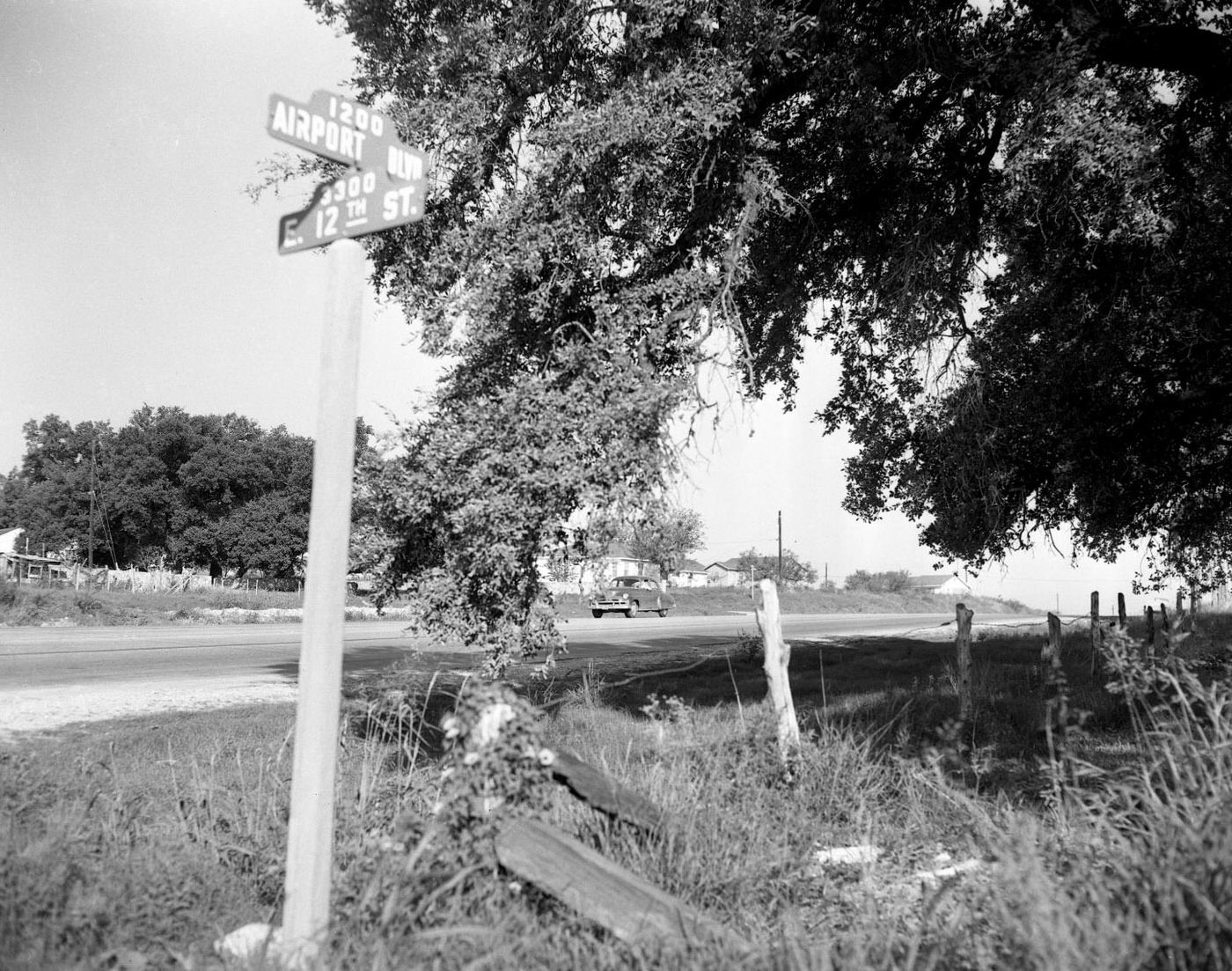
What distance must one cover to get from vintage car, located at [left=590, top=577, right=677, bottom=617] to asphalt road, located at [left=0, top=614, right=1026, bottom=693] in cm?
1316

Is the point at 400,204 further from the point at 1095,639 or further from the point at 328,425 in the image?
the point at 1095,639

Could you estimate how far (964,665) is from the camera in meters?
9.77

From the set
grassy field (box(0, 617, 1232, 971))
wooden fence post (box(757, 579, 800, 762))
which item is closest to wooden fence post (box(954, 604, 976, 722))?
grassy field (box(0, 617, 1232, 971))

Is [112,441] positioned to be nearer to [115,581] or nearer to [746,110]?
[115,581]

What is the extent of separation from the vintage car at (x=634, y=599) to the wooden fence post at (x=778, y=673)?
3263cm

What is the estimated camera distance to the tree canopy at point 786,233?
7566 mm

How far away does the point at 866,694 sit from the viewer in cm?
1172

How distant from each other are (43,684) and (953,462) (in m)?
11.7

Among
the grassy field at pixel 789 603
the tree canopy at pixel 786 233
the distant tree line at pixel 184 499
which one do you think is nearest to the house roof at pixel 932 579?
the grassy field at pixel 789 603

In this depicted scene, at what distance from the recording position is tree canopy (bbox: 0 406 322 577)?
6247cm

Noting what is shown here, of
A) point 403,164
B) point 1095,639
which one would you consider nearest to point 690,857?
point 403,164

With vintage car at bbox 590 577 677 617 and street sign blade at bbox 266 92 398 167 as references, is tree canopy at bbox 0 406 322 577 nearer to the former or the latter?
vintage car at bbox 590 577 677 617

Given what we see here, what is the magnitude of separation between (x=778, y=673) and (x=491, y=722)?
11.7 ft

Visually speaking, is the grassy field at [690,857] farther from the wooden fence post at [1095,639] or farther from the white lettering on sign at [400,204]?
the wooden fence post at [1095,639]
